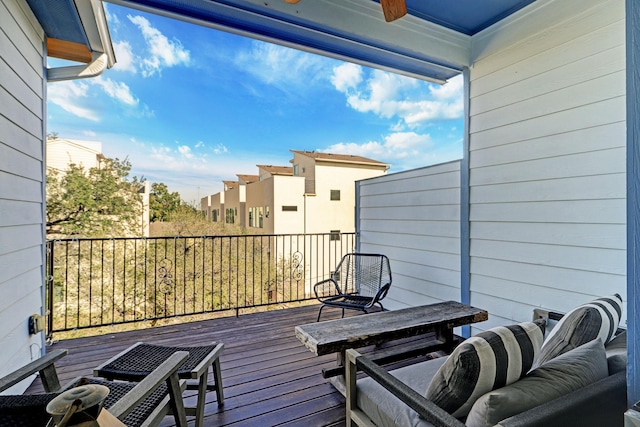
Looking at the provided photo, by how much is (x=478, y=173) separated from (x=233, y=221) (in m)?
14.6

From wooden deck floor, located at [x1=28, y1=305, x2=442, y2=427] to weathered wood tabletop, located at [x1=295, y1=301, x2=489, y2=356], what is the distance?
448 mm

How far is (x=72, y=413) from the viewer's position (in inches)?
23.0

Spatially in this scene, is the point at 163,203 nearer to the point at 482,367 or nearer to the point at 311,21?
the point at 311,21

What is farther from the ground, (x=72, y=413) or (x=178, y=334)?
(x=72, y=413)

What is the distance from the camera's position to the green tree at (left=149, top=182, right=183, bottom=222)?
12.0 m

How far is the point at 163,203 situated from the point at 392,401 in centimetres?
1360

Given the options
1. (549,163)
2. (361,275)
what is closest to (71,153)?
(361,275)

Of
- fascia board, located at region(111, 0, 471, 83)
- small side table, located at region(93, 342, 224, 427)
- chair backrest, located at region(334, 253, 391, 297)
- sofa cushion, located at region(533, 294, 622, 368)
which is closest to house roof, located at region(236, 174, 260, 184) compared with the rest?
chair backrest, located at region(334, 253, 391, 297)

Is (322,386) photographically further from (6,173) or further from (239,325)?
(6,173)

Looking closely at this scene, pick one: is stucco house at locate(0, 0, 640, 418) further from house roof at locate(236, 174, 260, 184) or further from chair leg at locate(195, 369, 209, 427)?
house roof at locate(236, 174, 260, 184)

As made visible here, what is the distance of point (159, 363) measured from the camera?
5.98 ft

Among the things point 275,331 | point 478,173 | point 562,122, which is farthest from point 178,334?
point 562,122

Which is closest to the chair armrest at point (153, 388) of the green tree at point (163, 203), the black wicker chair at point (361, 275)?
the black wicker chair at point (361, 275)

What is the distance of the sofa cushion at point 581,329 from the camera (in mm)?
1292
